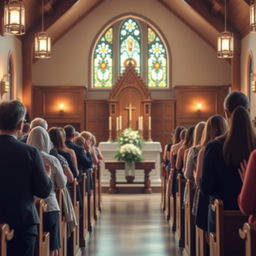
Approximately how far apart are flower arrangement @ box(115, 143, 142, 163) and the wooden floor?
1.59 meters

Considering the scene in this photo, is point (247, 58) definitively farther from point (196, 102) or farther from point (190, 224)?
point (190, 224)

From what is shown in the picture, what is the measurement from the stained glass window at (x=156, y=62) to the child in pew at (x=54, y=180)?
1471 cm

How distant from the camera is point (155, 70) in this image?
781 inches

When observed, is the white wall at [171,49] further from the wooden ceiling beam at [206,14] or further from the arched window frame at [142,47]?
the wooden ceiling beam at [206,14]

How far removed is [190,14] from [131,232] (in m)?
10.3

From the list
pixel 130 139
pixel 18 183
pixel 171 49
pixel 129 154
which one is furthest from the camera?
pixel 171 49

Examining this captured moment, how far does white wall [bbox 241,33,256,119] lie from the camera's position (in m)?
15.8

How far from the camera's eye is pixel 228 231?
4.06 metres

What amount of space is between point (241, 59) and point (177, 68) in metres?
2.87

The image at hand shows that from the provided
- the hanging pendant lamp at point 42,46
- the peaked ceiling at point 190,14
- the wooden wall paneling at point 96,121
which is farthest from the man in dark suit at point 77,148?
the wooden wall paneling at point 96,121

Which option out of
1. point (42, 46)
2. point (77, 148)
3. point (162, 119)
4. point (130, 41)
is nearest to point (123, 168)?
point (42, 46)

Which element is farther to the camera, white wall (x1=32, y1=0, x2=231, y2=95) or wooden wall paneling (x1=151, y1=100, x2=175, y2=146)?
white wall (x1=32, y1=0, x2=231, y2=95)

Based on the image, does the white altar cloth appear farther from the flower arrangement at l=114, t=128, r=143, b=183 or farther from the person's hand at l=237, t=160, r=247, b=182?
the person's hand at l=237, t=160, r=247, b=182

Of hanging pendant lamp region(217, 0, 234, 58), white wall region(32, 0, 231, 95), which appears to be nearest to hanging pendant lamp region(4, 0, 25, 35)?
hanging pendant lamp region(217, 0, 234, 58)
